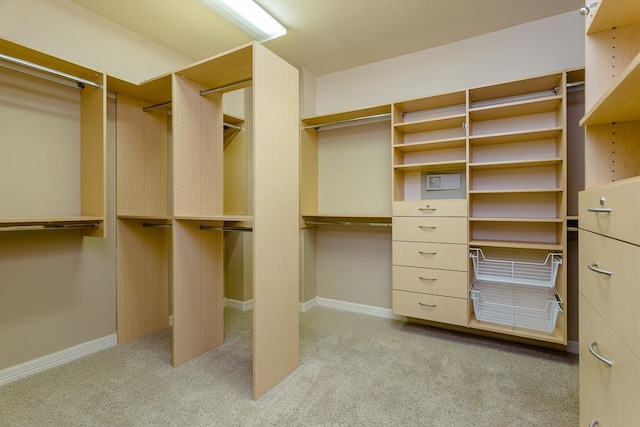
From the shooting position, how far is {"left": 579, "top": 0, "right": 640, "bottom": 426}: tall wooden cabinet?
841 millimetres

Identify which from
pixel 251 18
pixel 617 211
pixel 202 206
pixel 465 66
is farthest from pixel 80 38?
pixel 617 211

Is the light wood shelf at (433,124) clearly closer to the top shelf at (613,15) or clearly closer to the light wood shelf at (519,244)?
the light wood shelf at (519,244)

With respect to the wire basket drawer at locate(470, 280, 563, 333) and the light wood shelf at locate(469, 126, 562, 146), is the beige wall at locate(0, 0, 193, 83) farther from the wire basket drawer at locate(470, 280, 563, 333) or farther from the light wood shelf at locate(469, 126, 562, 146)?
the wire basket drawer at locate(470, 280, 563, 333)

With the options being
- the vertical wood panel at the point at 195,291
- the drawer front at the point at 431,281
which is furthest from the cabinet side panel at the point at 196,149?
the drawer front at the point at 431,281

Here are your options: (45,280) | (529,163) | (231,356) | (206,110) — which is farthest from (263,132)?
(529,163)

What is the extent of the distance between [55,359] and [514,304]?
3496 mm

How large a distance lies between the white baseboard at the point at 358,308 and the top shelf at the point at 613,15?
101 inches

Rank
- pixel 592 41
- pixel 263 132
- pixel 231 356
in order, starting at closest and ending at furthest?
pixel 592 41, pixel 263 132, pixel 231 356

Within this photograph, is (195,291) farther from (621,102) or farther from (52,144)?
(621,102)

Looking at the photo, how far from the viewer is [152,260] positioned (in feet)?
8.91

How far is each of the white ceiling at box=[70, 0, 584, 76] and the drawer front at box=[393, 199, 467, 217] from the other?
145 cm

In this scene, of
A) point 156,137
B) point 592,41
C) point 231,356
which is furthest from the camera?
point 156,137

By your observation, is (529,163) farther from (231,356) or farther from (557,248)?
(231,356)

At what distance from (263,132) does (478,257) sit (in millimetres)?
2017
